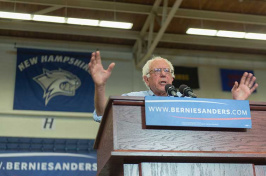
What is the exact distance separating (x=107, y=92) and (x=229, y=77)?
3423 millimetres

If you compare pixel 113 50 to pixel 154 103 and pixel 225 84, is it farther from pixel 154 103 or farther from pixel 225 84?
pixel 154 103

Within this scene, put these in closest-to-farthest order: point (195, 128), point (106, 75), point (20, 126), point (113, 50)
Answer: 1. point (195, 128)
2. point (106, 75)
3. point (20, 126)
4. point (113, 50)

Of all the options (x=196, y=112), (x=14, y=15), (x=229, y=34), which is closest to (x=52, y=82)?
(x=14, y=15)

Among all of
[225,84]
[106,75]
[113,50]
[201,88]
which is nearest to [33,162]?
[113,50]

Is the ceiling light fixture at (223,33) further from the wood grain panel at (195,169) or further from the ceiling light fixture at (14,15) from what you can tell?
the wood grain panel at (195,169)

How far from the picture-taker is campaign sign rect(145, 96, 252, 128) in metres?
1.60

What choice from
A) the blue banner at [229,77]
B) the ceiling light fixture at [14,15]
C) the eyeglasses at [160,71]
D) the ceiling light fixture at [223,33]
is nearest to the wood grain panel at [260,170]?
the eyeglasses at [160,71]

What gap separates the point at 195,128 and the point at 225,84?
901 centimetres

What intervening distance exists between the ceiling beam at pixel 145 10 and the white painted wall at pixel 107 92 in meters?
1.74

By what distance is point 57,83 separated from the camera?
9.32m

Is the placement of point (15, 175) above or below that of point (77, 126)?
below

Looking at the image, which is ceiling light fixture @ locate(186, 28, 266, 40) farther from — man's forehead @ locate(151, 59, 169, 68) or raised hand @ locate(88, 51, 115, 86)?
raised hand @ locate(88, 51, 115, 86)

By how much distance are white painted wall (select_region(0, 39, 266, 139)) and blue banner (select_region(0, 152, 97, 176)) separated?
597 millimetres

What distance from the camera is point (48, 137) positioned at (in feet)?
29.0
